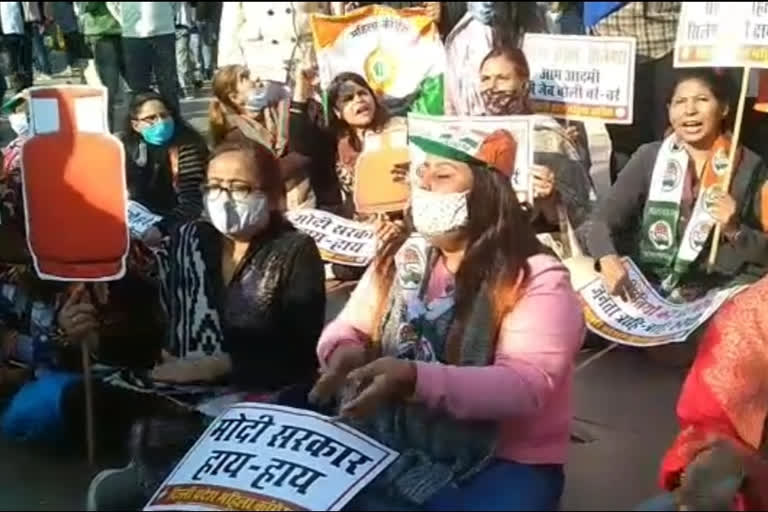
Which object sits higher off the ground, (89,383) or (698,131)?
(698,131)

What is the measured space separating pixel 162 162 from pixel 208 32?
0.31m

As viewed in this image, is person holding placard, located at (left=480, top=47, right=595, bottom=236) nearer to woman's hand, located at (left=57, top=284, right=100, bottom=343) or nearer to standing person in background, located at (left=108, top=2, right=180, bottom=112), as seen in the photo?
standing person in background, located at (left=108, top=2, right=180, bottom=112)


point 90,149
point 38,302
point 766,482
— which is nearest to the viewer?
point 766,482

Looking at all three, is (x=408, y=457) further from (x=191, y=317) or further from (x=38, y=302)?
(x=38, y=302)

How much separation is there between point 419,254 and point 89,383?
0.84 m

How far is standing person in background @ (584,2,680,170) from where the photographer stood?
2.72m

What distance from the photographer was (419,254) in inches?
91.6

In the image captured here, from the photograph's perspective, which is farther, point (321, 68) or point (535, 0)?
point (321, 68)

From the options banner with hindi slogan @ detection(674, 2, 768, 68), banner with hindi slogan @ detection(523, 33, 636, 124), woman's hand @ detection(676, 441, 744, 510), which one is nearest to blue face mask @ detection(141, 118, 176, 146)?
banner with hindi slogan @ detection(523, 33, 636, 124)

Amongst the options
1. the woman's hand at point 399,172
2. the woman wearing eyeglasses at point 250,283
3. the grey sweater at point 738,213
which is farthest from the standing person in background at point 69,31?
the grey sweater at point 738,213

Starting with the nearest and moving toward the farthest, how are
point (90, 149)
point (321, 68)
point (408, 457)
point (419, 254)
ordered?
point (408, 457), point (419, 254), point (90, 149), point (321, 68)

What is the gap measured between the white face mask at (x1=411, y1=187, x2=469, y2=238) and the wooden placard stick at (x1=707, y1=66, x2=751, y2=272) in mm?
969

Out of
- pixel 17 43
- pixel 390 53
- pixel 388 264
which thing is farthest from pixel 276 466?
pixel 390 53

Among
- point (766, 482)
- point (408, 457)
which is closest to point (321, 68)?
point (408, 457)
